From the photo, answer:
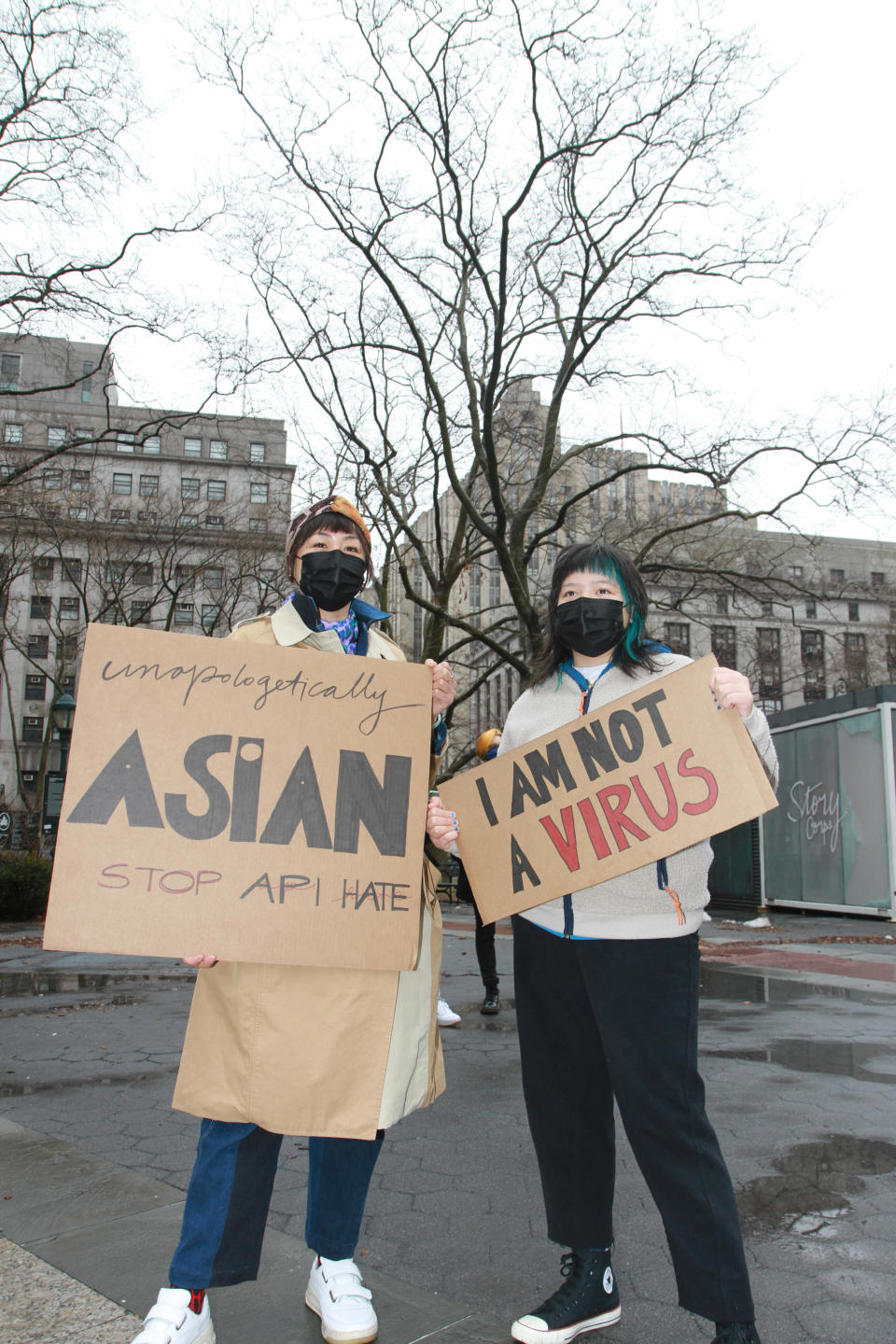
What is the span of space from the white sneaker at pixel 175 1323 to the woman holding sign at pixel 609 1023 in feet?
2.34

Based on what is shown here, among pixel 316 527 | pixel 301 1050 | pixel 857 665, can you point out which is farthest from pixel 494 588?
Answer: pixel 301 1050

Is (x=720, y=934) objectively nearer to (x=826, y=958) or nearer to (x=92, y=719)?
(x=826, y=958)

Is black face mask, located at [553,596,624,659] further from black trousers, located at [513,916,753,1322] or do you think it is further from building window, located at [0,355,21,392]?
building window, located at [0,355,21,392]

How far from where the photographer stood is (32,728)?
60.0m

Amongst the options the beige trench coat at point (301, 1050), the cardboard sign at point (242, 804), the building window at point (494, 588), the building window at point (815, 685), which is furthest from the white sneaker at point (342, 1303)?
the building window at point (494, 588)

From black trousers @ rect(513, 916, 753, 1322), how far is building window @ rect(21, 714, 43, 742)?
62.5m

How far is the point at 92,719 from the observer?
2.32 m

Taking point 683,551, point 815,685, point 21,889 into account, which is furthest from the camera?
point 815,685

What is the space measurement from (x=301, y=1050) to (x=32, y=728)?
63.2 metres

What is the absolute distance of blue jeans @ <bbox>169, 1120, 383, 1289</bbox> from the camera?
2172mm

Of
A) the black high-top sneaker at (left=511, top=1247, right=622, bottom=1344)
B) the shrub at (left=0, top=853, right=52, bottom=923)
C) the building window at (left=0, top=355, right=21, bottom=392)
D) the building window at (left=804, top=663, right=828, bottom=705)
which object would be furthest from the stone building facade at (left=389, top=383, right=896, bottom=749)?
the building window at (left=0, top=355, right=21, bottom=392)

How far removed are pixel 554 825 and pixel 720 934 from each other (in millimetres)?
11084

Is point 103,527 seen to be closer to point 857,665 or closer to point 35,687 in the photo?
point 857,665

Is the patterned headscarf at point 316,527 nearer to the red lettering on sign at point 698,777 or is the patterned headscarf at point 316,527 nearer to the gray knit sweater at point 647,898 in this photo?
the gray knit sweater at point 647,898
